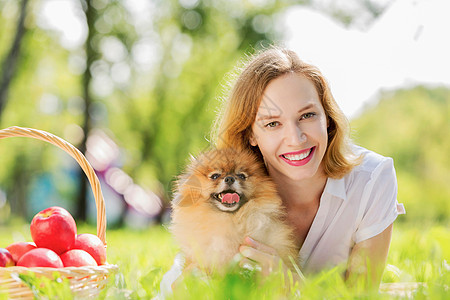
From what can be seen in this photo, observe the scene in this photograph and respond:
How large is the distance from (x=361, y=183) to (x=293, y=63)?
793 mm

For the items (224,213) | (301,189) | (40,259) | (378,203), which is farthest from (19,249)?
(378,203)

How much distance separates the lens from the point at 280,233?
6.73ft

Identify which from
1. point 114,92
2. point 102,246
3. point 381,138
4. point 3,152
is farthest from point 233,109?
point 3,152

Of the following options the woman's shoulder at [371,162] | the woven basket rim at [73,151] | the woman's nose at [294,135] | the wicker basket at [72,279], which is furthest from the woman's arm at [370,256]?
the woven basket rim at [73,151]

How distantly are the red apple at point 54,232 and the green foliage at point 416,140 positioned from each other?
11312 mm

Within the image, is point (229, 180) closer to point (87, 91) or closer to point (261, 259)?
point (261, 259)

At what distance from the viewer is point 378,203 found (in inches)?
96.6

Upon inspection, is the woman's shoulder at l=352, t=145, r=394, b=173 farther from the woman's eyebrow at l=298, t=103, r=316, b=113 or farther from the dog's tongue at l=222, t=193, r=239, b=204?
the dog's tongue at l=222, t=193, r=239, b=204

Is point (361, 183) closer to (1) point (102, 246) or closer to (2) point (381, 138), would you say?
(1) point (102, 246)

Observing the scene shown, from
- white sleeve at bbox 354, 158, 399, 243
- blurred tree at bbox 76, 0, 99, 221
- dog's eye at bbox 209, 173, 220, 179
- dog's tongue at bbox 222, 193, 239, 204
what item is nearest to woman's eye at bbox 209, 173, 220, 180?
dog's eye at bbox 209, 173, 220, 179

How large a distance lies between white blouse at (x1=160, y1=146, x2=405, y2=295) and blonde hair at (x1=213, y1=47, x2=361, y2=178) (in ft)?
0.38

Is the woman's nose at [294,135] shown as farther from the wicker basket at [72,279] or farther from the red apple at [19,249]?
the red apple at [19,249]

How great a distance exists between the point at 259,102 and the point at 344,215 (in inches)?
31.9

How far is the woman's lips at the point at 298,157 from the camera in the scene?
2.23m
